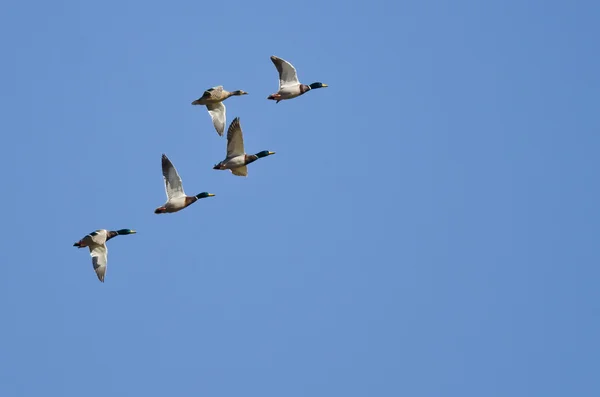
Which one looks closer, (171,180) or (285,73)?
(171,180)

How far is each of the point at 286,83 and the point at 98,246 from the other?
318 inches

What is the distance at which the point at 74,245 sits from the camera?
35.4 meters

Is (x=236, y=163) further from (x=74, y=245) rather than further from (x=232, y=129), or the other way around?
(x=74, y=245)

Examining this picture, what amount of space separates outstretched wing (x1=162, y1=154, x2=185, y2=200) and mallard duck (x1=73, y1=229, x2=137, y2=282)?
236 centimetres

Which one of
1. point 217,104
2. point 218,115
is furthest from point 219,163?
point 217,104

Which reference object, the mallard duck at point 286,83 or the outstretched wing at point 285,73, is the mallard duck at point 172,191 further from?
the outstretched wing at point 285,73

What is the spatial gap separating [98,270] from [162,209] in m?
2.71

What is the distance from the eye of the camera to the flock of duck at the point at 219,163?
35594 millimetres

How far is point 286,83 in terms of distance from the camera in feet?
125

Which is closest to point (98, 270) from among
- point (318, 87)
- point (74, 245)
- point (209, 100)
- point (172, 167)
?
point (74, 245)

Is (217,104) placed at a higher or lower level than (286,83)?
lower

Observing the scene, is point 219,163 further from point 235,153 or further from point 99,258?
point 99,258

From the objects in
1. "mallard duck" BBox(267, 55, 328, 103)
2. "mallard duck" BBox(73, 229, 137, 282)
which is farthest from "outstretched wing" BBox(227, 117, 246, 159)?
"mallard duck" BBox(73, 229, 137, 282)

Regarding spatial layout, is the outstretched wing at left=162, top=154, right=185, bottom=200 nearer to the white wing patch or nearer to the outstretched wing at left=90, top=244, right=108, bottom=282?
the white wing patch
